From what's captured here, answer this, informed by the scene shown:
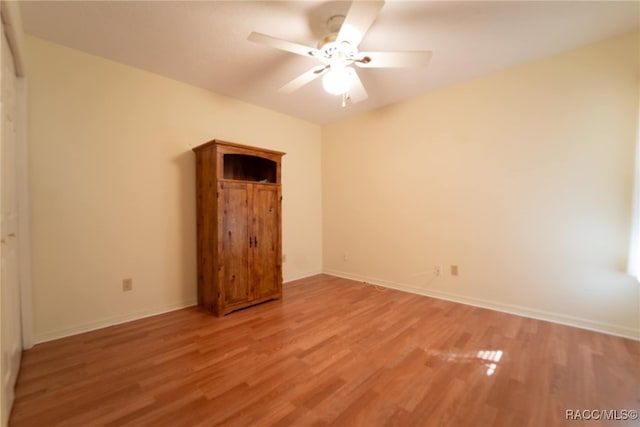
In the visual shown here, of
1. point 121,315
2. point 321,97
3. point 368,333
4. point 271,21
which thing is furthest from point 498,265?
point 121,315

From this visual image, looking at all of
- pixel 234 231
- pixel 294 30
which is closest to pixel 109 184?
pixel 234 231

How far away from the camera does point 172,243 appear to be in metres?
2.76

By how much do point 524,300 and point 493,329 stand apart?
0.60 metres

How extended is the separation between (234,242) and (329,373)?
5.19 ft

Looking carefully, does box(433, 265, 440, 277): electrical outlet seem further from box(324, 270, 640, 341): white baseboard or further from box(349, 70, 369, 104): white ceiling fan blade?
box(349, 70, 369, 104): white ceiling fan blade

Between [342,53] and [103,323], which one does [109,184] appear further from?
[342,53]

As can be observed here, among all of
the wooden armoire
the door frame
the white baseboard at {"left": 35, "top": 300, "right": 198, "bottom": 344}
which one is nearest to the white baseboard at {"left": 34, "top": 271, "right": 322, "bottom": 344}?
the white baseboard at {"left": 35, "top": 300, "right": 198, "bottom": 344}

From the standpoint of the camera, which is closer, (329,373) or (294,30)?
(329,373)

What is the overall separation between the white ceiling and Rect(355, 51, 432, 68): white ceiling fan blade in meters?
0.29

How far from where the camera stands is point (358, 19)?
1.48 metres

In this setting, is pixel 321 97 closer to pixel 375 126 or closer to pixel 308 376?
pixel 375 126

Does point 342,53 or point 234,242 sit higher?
point 342,53

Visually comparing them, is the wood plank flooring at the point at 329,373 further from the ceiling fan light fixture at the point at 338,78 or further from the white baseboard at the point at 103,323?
the ceiling fan light fixture at the point at 338,78

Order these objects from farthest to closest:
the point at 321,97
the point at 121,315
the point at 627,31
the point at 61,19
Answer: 1. the point at 321,97
2. the point at 121,315
3. the point at 627,31
4. the point at 61,19
